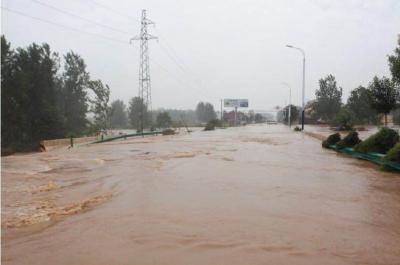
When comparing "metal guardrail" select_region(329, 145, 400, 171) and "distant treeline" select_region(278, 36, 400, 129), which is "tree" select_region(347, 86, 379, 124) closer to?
"distant treeline" select_region(278, 36, 400, 129)

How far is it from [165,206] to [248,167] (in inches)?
251

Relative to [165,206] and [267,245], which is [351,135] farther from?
[267,245]

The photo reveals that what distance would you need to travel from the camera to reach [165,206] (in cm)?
770

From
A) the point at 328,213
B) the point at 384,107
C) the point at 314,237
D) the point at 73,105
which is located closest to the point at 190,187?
the point at 328,213

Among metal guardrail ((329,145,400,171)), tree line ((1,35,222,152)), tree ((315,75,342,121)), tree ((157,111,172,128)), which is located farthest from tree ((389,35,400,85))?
tree ((157,111,172,128))

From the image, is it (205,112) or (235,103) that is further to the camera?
(205,112)

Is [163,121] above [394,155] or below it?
above

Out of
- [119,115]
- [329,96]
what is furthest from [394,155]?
[119,115]

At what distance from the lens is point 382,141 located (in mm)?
14953

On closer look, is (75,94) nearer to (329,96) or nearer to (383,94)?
(329,96)

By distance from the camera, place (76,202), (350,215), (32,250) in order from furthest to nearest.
Answer: (76,202) < (350,215) < (32,250)

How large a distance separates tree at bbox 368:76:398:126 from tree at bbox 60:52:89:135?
146ft

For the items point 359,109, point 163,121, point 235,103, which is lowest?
point 163,121

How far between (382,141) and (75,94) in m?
59.2
